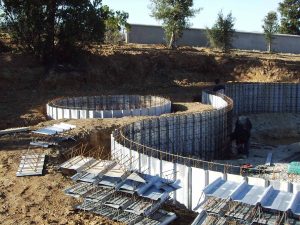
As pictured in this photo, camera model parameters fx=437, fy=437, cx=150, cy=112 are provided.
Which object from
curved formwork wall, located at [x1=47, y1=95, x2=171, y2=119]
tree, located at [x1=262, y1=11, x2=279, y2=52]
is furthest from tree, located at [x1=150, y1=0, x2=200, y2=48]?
curved formwork wall, located at [x1=47, y1=95, x2=171, y2=119]

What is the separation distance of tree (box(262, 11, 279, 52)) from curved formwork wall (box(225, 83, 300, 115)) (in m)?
13.7

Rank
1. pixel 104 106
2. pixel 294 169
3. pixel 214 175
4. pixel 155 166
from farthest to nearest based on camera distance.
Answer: pixel 104 106
pixel 294 169
pixel 155 166
pixel 214 175

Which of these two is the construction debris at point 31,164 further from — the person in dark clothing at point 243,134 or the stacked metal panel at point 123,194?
the person in dark clothing at point 243,134

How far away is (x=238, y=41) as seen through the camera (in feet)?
122

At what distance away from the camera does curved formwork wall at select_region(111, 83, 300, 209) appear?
927 cm

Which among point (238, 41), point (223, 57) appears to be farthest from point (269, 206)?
point (238, 41)

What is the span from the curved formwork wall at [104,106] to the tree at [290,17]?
28.0m

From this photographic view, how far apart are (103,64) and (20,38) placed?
198 inches

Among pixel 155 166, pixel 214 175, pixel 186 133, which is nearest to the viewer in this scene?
pixel 214 175

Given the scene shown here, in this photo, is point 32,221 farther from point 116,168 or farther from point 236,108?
point 236,108

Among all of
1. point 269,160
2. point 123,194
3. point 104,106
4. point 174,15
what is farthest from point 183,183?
point 174,15

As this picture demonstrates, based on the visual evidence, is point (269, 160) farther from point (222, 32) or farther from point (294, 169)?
point (222, 32)

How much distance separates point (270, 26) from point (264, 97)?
17.8 metres

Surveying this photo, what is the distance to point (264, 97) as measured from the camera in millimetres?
23172
